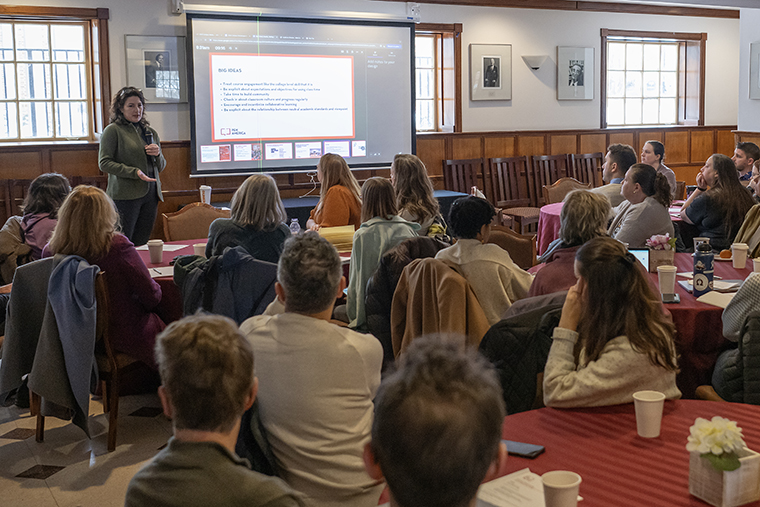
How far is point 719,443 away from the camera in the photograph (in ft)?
4.60

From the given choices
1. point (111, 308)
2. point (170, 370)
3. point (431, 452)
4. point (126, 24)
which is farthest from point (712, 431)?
point (126, 24)

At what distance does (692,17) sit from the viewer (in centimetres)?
1047

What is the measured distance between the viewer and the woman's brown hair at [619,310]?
1.97m

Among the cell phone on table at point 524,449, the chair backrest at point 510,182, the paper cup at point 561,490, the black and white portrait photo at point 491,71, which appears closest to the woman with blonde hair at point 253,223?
the cell phone on table at point 524,449

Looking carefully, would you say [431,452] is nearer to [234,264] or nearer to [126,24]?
[234,264]

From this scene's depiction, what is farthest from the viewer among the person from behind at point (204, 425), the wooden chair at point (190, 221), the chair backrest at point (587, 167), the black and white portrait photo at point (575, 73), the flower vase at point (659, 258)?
the chair backrest at point (587, 167)

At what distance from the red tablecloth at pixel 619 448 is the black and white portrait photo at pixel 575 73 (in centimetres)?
847

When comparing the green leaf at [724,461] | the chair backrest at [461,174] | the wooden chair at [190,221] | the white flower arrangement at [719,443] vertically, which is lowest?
the green leaf at [724,461]

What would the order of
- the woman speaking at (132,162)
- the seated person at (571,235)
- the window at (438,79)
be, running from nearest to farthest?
the seated person at (571,235), the woman speaking at (132,162), the window at (438,79)

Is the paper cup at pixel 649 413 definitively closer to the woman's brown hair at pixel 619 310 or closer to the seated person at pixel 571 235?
the woman's brown hair at pixel 619 310

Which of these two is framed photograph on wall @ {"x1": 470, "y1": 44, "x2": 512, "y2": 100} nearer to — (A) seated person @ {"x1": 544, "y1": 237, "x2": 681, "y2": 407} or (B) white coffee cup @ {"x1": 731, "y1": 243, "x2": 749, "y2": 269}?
(B) white coffee cup @ {"x1": 731, "y1": 243, "x2": 749, "y2": 269}

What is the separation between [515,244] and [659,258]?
0.79 m

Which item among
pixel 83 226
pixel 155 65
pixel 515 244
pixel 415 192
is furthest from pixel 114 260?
pixel 155 65

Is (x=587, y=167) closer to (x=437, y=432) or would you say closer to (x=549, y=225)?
(x=549, y=225)
